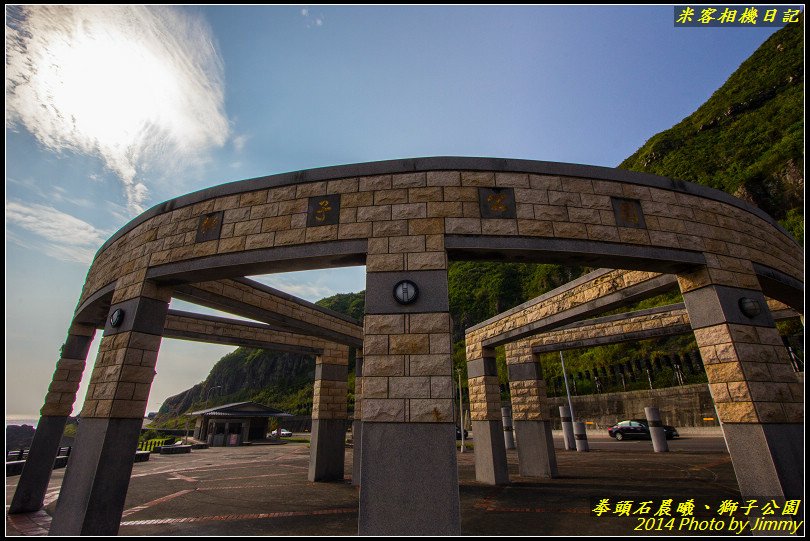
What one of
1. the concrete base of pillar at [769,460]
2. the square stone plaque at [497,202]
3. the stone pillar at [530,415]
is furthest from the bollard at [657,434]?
the square stone plaque at [497,202]

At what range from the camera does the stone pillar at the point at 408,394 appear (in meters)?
4.14

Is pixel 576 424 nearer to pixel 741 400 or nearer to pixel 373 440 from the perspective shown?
pixel 741 400

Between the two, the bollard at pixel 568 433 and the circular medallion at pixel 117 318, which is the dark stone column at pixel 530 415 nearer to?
the bollard at pixel 568 433

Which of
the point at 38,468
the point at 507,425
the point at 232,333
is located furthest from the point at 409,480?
the point at 507,425

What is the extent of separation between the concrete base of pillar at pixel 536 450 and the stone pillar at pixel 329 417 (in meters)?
5.89

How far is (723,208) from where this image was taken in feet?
21.0

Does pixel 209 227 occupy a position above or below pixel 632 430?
above

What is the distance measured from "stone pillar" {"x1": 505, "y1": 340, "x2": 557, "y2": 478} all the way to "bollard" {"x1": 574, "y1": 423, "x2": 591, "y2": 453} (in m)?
8.43

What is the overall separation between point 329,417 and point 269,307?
5.22 meters

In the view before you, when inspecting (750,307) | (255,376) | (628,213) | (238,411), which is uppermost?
(255,376)

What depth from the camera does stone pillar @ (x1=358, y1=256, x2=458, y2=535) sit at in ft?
13.6

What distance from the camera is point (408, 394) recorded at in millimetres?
4590

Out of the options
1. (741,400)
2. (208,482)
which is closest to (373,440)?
(741,400)

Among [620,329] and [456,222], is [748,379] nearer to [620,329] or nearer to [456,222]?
[456,222]
